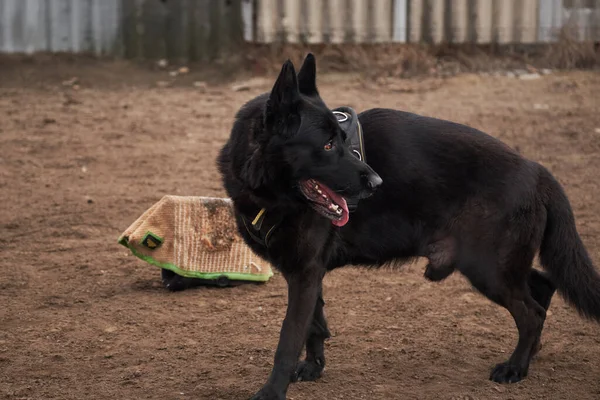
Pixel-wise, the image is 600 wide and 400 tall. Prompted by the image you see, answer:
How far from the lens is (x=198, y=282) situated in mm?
5352

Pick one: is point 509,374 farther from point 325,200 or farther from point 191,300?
point 191,300

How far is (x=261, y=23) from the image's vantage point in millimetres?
10852

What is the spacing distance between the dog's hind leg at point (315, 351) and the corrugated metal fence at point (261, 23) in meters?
7.11

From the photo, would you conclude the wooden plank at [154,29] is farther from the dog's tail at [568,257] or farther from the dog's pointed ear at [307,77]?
the dog's tail at [568,257]

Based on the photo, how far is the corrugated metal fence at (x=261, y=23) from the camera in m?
10.9

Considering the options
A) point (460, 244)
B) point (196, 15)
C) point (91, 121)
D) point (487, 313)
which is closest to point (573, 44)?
point (196, 15)

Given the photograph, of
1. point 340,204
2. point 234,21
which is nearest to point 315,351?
point 340,204

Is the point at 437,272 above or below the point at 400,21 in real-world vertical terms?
below

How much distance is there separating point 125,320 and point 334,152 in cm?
182

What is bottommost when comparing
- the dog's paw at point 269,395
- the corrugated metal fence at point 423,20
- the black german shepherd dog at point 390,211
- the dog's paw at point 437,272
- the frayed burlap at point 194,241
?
the dog's paw at point 269,395

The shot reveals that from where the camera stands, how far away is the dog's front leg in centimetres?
371

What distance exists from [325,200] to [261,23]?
749 cm

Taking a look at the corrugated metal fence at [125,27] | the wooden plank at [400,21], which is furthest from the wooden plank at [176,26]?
the wooden plank at [400,21]

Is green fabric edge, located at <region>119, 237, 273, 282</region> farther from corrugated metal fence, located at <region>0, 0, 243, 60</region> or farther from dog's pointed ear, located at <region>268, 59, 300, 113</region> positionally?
corrugated metal fence, located at <region>0, 0, 243, 60</region>
